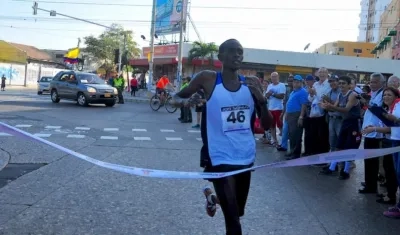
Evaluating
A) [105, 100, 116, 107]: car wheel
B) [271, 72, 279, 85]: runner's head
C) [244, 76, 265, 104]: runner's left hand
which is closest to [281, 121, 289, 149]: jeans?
[271, 72, 279, 85]: runner's head

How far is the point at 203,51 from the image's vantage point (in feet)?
140

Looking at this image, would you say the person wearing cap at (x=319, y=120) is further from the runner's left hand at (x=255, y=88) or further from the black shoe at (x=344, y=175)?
the runner's left hand at (x=255, y=88)

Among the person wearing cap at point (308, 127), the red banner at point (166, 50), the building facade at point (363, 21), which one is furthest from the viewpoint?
the building facade at point (363, 21)

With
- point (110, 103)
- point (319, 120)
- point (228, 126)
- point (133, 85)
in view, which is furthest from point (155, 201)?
point (133, 85)

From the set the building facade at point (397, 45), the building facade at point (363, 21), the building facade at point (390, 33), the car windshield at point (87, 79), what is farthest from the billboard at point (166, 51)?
the building facade at point (363, 21)

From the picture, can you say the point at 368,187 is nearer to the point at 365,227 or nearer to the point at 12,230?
the point at 365,227

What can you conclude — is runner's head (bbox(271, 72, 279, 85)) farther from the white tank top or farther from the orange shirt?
the orange shirt

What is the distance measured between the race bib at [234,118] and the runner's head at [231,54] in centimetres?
35

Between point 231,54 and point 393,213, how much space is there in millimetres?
3263

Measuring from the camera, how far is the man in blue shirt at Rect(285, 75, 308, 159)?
31.5 feet

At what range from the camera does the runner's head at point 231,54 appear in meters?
3.75

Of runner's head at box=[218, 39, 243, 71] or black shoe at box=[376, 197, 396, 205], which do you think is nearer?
runner's head at box=[218, 39, 243, 71]

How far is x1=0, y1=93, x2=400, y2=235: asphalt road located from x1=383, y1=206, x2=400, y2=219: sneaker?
135 mm

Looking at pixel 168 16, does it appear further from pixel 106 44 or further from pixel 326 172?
pixel 106 44
